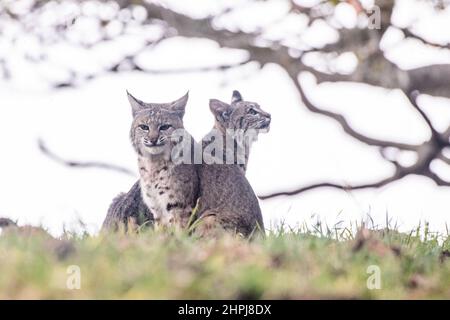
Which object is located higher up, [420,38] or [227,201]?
[420,38]

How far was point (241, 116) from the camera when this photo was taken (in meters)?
11.0

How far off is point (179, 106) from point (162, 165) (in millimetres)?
615

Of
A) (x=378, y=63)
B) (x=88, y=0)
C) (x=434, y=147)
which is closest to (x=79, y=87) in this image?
(x=88, y=0)

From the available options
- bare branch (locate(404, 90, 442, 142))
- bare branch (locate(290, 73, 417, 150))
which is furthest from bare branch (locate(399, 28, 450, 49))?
bare branch (locate(290, 73, 417, 150))

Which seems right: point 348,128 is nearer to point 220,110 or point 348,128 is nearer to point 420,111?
point 420,111

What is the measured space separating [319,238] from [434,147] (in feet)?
10.1

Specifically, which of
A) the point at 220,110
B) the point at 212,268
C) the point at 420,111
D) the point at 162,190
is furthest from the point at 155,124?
the point at 212,268

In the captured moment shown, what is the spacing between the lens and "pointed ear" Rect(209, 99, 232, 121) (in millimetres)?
11039

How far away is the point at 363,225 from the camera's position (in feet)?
24.9

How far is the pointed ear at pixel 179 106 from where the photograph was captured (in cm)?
955

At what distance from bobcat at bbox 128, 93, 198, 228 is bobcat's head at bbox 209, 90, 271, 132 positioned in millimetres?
1446

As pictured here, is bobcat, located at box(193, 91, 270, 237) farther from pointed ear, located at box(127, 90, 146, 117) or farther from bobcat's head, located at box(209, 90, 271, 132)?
bobcat's head, located at box(209, 90, 271, 132)

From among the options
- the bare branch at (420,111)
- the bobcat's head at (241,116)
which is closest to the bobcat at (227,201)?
the bobcat's head at (241,116)
